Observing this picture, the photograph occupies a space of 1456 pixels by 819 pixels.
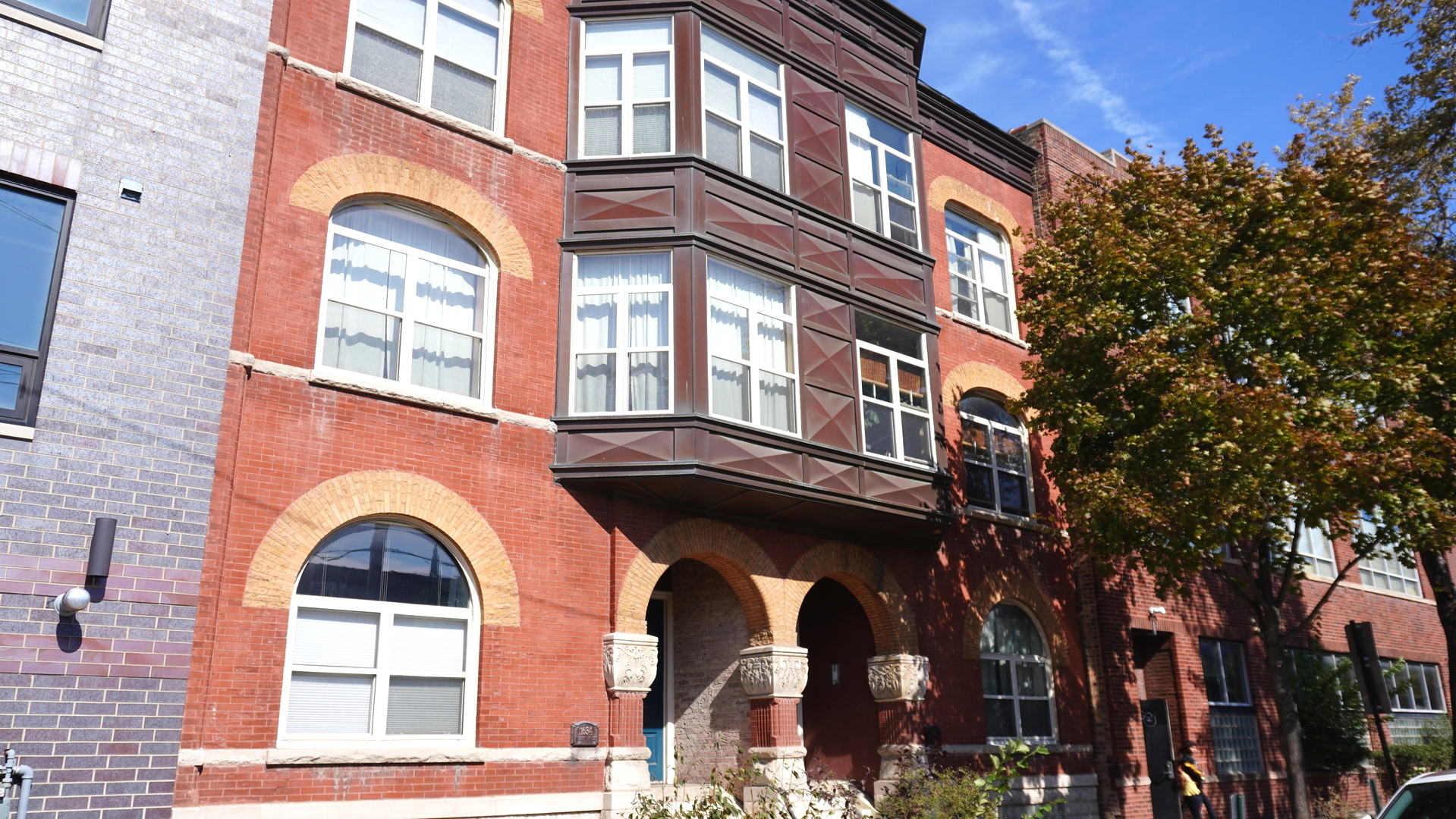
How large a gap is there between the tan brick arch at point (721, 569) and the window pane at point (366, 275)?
4.14 metres

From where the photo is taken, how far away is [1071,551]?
61.6 ft

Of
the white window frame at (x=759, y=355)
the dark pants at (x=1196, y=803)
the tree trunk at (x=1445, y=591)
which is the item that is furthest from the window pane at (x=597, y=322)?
the tree trunk at (x=1445, y=591)

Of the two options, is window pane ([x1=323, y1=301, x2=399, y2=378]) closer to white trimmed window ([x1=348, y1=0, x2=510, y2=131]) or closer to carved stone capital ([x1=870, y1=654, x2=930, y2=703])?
white trimmed window ([x1=348, y1=0, x2=510, y2=131])

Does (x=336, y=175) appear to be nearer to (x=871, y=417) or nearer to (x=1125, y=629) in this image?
(x=871, y=417)

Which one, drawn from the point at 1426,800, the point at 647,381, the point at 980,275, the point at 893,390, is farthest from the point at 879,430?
the point at 1426,800

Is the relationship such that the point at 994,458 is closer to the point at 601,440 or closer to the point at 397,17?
the point at 601,440

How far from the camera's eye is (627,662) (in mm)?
12414

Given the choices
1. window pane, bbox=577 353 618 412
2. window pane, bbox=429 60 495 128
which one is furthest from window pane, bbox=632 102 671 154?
window pane, bbox=577 353 618 412

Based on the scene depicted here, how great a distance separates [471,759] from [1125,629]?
1227cm

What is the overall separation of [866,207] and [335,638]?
10.1 meters

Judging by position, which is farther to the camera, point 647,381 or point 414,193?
point 647,381

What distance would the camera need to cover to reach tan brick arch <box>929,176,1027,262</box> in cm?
1905

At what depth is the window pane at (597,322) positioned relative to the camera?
1345 cm

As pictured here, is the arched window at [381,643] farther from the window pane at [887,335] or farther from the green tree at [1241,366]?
the green tree at [1241,366]
